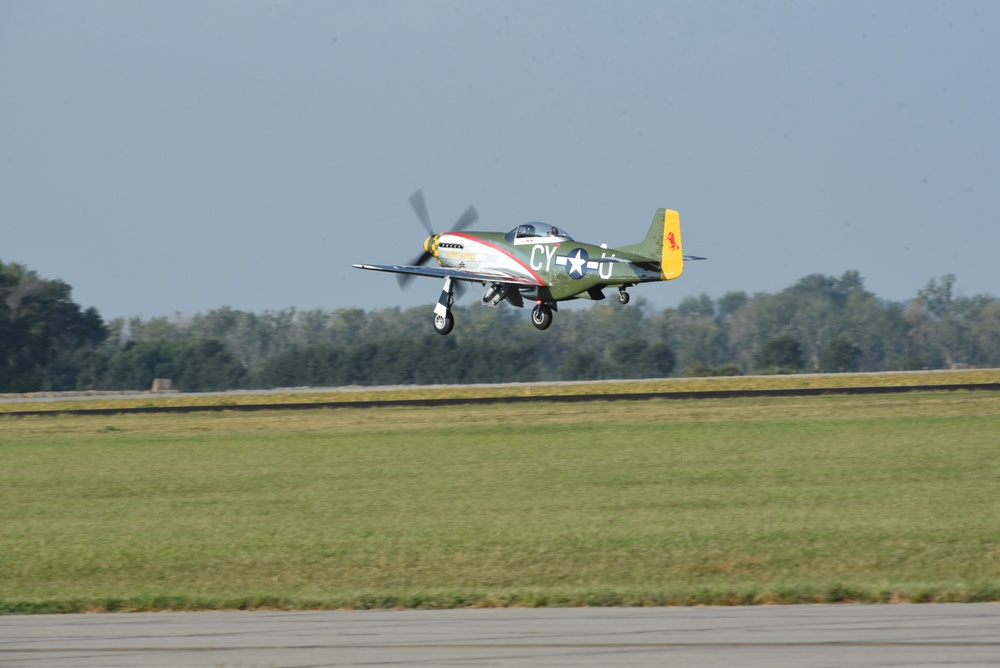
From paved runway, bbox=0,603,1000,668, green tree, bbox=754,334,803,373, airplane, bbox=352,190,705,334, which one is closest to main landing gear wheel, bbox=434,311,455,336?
airplane, bbox=352,190,705,334

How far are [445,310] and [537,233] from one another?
5.31m

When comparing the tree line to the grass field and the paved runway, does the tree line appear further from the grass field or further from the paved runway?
the paved runway

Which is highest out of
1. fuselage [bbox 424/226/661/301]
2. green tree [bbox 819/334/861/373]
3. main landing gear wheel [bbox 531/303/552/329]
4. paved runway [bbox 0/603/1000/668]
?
fuselage [bbox 424/226/661/301]

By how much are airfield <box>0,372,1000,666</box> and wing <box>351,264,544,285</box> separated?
789cm

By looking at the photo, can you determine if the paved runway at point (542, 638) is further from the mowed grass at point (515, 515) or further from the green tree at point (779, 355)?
the green tree at point (779, 355)

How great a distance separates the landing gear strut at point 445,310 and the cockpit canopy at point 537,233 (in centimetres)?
341

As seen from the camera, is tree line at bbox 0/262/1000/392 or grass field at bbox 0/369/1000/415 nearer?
grass field at bbox 0/369/1000/415

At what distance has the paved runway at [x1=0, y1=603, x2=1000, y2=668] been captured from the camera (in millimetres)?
9180

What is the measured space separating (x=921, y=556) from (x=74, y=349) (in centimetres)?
7744

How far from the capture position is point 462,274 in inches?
1677

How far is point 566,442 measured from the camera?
3069 cm

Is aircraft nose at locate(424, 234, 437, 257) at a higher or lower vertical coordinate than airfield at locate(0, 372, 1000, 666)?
higher

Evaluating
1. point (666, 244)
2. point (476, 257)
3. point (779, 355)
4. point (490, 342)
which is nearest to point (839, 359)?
point (779, 355)

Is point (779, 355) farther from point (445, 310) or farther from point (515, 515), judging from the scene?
point (515, 515)
